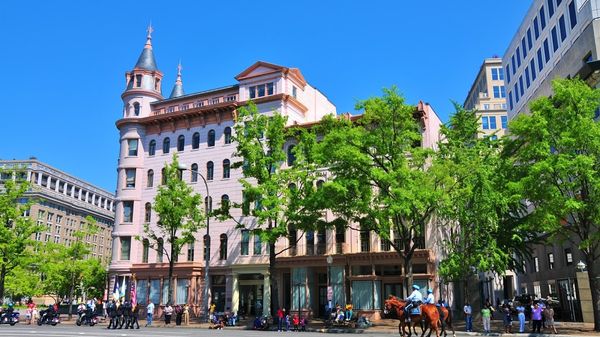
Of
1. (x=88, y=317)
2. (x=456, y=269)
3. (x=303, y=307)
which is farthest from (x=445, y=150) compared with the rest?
(x=88, y=317)

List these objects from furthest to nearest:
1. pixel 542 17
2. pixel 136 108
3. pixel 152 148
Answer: pixel 136 108 → pixel 152 148 → pixel 542 17

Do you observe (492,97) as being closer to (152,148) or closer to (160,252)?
(152,148)

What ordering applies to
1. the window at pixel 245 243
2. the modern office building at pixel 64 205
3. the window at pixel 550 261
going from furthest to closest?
the modern office building at pixel 64 205 < the window at pixel 245 243 < the window at pixel 550 261

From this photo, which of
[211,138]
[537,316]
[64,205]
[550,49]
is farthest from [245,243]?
[64,205]

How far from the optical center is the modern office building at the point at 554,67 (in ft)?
104

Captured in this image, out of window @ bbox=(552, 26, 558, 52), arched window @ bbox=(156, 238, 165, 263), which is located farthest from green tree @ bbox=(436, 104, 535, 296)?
arched window @ bbox=(156, 238, 165, 263)

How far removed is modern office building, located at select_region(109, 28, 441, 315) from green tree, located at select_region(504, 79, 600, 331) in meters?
11.4

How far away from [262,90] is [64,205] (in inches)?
3720

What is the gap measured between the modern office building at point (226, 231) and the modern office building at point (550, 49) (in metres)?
10.0

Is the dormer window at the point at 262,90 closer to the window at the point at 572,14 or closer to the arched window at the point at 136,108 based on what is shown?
the arched window at the point at 136,108

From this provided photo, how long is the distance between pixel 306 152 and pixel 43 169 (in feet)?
358

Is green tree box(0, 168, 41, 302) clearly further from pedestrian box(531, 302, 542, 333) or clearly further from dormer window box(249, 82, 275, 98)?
pedestrian box(531, 302, 542, 333)

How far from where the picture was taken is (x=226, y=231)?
4384 centimetres

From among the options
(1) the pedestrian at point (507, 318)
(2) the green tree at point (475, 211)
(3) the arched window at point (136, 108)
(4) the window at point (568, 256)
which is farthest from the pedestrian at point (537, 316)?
(3) the arched window at point (136, 108)
